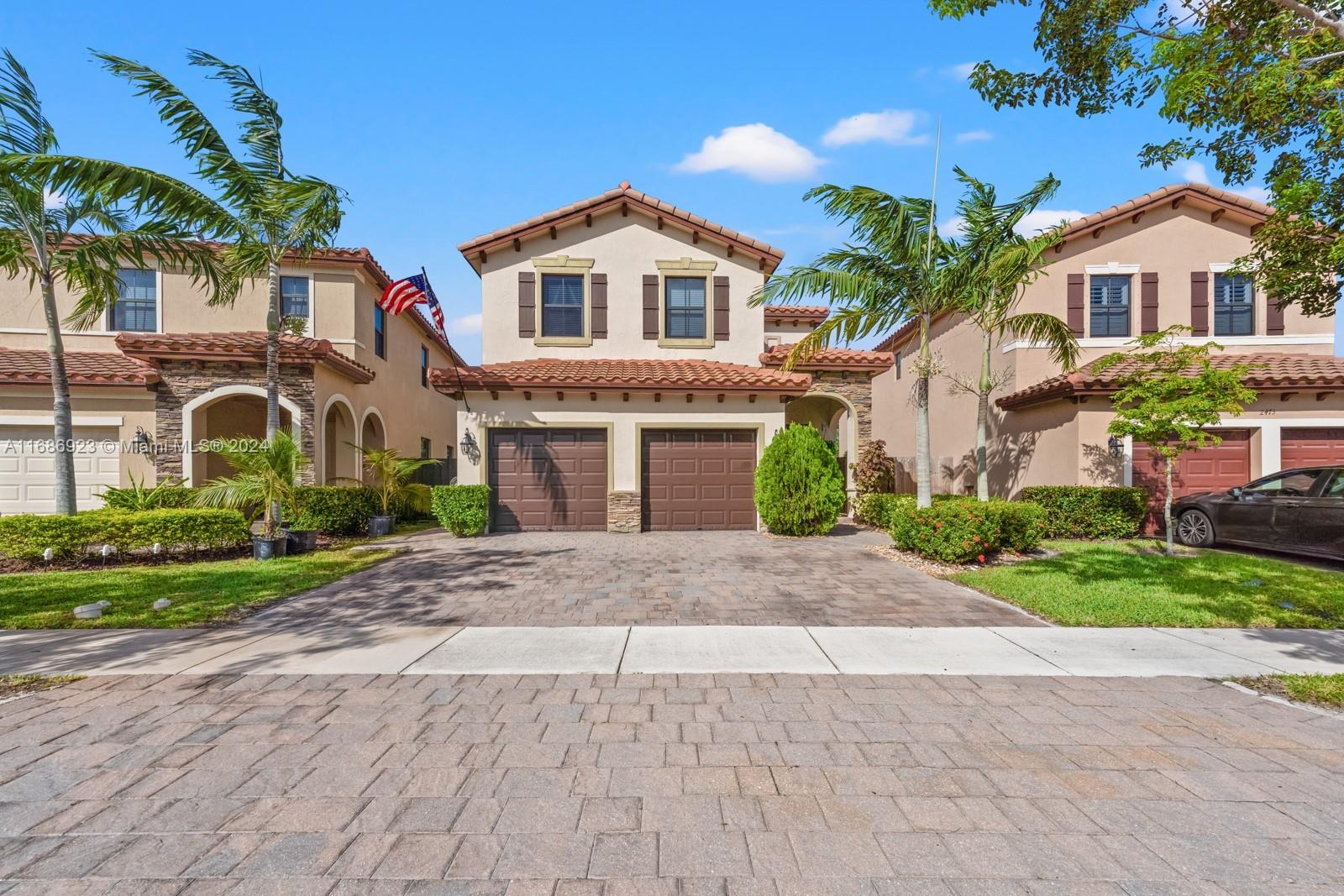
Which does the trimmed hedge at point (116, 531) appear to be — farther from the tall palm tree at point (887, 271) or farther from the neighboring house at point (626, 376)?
the tall palm tree at point (887, 271)

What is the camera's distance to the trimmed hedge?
9328 mm

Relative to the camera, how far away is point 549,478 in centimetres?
1367

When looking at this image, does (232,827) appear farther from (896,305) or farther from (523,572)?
(896,305)

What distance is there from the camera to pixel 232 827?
2738 mm

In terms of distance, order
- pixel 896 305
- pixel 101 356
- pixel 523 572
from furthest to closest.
A: pixel 101 356
pixel 896 305
pixel 523 572

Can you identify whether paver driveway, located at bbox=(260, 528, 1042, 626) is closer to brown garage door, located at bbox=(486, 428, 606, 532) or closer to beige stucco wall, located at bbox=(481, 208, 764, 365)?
brown garage door, located at bbox=(486, 428, 606, 532)

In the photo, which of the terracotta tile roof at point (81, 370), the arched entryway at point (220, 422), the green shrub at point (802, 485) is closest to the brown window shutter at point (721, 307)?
the green shrub at point (802, 485)

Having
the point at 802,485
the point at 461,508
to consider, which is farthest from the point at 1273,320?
the point at 461,508

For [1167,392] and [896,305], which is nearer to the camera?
[1167,392]

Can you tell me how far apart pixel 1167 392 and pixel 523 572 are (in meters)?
11.3

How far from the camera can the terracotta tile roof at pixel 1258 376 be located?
39.8 feet

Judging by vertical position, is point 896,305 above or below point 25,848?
above

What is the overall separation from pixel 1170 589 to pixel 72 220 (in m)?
18.6

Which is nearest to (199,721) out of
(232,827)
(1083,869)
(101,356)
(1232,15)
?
(232,827)
